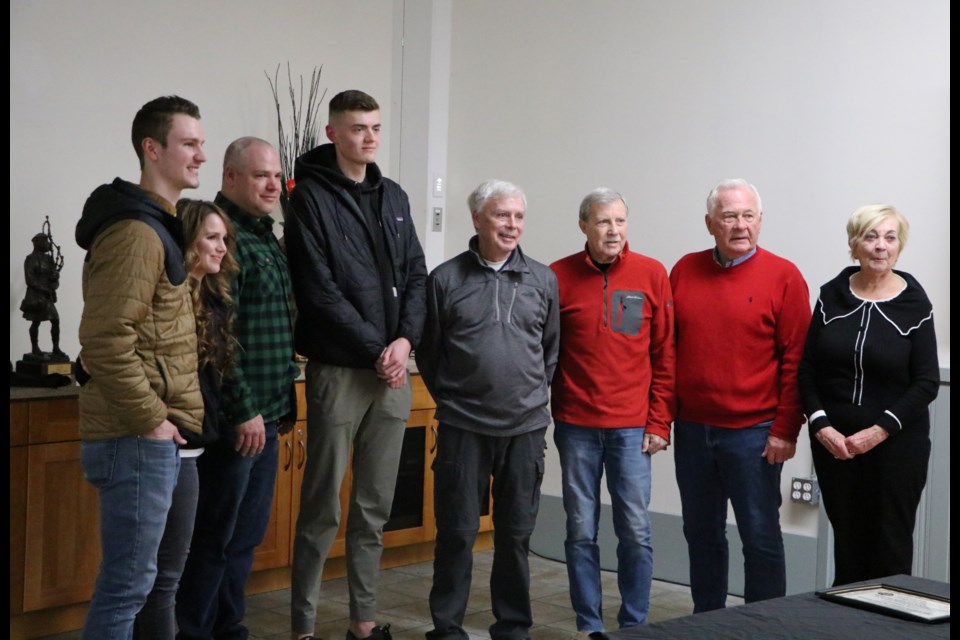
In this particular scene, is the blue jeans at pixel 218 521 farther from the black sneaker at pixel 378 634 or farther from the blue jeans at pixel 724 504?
the blue jeans at pixel 724 504

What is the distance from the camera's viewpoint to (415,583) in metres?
4.42

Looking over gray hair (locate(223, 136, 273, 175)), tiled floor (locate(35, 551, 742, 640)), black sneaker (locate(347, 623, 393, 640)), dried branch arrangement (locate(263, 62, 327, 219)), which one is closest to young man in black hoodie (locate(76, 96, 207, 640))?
gray hair (locate(223, 136, 273, 175))

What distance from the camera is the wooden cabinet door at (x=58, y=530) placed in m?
3.44

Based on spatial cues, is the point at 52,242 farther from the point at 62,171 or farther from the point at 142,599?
the point at 142,599

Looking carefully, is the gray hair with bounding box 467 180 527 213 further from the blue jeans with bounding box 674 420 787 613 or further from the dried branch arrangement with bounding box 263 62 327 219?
the dried branch arrangement with bounding box 263 62 327 219

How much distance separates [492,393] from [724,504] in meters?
0.83

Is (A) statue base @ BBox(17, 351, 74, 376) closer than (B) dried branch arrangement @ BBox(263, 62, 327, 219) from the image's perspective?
Yes

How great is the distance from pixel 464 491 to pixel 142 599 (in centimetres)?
111

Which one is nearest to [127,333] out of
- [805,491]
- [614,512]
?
[614,512]

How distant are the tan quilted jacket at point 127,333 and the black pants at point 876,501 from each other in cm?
186

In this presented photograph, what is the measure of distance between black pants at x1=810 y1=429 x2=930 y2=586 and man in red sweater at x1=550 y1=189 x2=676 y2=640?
544 mm

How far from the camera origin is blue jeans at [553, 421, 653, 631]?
11.5 ft

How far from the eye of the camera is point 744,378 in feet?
11.1

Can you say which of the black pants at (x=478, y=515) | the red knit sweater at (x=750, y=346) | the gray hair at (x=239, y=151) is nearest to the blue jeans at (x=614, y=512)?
the black pants at (x=478, y=515)
